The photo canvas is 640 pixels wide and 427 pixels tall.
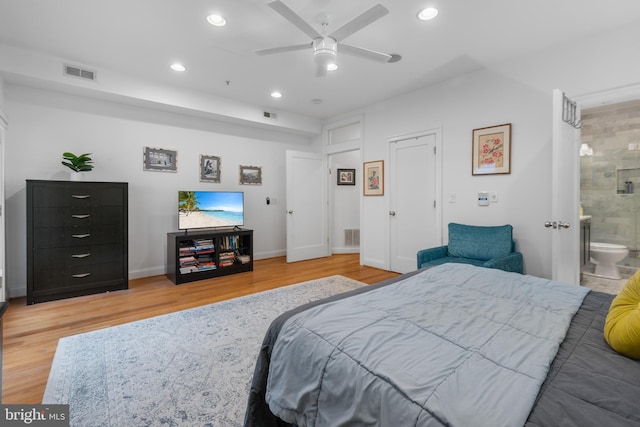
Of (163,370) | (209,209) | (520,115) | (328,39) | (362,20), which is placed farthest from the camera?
(209,209)

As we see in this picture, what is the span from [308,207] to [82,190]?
336 cm

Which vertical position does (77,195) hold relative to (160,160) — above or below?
below

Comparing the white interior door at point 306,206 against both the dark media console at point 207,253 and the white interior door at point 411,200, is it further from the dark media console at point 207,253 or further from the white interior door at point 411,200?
the white interior door at point 411,200

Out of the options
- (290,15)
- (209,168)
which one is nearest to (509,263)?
(290,15)

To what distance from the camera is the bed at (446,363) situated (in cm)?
74

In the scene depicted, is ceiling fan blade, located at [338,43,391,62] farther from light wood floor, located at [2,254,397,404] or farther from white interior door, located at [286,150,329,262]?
white interior door, located at [286,150,329,262]

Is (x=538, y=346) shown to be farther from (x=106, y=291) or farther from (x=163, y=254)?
(x=163, y=254)

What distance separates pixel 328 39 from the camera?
2.43 metres

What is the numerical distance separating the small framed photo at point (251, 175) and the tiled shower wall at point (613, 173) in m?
5.46

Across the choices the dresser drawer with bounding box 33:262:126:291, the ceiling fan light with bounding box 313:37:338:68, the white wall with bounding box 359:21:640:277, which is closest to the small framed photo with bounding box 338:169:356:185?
the white wall with bounding box 359:21:640:277

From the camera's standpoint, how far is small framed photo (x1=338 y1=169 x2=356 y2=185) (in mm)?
6277

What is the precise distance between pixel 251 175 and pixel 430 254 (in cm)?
340

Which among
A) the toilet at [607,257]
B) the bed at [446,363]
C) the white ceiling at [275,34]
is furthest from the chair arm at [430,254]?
the toilet at [607,257]

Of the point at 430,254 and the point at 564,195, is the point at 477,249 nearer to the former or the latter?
the point at 430,254
